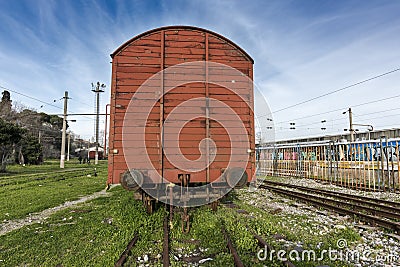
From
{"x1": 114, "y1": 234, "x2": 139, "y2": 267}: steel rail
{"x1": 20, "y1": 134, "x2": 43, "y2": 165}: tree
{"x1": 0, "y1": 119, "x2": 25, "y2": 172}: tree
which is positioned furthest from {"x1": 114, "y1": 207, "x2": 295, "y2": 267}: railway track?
{"x1": 20, "y1": 134, "x2": 43, "y2": 165}: tree

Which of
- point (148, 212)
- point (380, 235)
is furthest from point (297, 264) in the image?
point (148, 212)

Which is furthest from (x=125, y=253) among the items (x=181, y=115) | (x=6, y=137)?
(x=6, y=137)

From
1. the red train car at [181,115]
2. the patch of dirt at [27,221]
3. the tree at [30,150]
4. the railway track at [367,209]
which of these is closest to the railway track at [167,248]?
the red train car at [181,115]

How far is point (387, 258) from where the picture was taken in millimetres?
4211

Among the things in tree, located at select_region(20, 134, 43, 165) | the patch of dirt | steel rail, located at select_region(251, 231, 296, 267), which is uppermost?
Answer: tree, located at select_region(20, 134, 43, 165)

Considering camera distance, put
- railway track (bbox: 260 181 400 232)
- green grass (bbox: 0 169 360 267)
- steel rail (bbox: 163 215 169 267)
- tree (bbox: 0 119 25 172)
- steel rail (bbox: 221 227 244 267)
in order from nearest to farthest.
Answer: steel rail (bbox: 221 227 244 267) < steel rail (bbox: 163 215 169 267) < green grass (bbox: 0 169 360 267) < railway track (bbox: 260 181 400 232) < tree (bbox: 0 119 25 172)

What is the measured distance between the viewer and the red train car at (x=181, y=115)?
5.20 m

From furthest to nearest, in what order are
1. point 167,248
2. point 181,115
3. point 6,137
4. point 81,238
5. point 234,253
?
point 6,137 → point 181,115 → point 81,238 → point 167,248 → point 234,253

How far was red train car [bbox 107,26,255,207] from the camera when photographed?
5195mm

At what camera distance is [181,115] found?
5371 mm

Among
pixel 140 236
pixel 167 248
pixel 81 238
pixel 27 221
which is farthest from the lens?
pixel 27 221

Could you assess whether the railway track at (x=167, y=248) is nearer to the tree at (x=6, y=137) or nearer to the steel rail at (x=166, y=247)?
the steel rail at (x=166, y=247)

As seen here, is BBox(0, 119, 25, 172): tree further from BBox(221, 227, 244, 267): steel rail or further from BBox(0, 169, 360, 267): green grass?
BBox(221, 227, 244, 267): steel rail

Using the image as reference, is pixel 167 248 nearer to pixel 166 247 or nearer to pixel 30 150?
pixel 166 247
